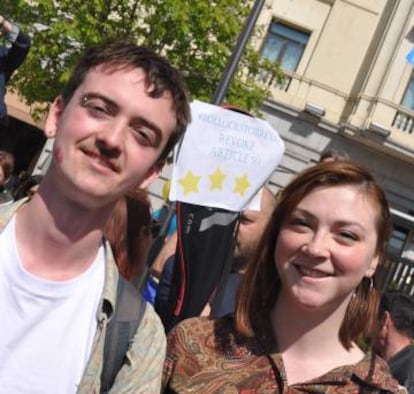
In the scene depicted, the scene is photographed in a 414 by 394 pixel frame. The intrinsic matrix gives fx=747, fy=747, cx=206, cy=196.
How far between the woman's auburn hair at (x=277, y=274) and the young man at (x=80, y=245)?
0.42 meters

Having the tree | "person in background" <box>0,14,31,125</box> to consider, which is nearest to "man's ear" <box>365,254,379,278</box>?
"person in background" <box>0,14,31,125</box>

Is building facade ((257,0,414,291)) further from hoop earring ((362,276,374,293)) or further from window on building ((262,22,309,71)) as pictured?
hoop earring ((362,276,374,293))

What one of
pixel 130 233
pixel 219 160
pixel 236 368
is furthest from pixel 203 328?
pixel 219 160

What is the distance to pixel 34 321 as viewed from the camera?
1.69m

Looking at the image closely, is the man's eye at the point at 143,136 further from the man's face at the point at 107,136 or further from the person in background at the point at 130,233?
the person in background at the point at 130,233

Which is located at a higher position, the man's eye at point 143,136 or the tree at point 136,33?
the tree at point 136,33

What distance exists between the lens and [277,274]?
225 centimetres

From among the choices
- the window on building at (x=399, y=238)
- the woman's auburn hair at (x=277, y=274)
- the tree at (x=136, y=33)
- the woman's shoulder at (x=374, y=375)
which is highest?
the tree at (x=136, y=33)

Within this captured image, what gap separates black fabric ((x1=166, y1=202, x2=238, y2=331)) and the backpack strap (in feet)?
3.62

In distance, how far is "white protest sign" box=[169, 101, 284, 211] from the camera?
3.11 meters

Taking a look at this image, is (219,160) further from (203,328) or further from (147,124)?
(147,124)

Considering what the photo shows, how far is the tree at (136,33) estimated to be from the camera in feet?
42.4

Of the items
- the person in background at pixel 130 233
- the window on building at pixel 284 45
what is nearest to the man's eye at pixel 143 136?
the person in background at pixel 130 233

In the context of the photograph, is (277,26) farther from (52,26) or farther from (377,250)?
(377,250)
